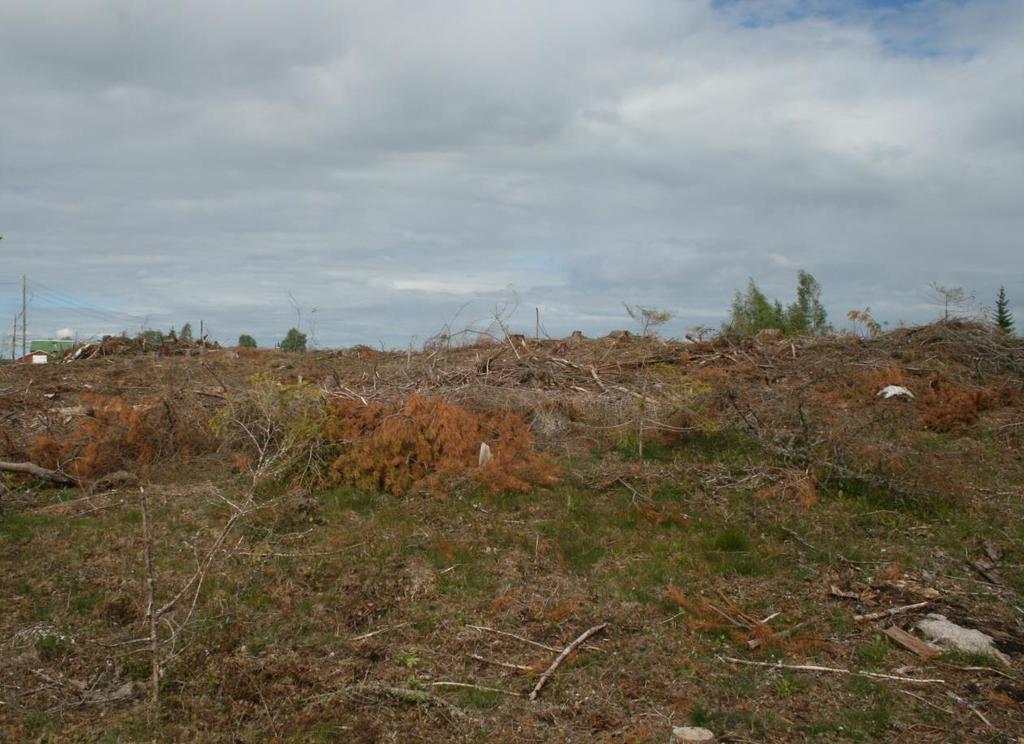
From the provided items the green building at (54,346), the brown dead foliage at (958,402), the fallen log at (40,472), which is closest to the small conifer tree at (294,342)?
the green building at (54,346)

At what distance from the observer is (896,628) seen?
15.2 ft

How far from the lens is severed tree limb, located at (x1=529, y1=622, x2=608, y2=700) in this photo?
13.5 feet

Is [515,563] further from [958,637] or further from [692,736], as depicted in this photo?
[958,637]

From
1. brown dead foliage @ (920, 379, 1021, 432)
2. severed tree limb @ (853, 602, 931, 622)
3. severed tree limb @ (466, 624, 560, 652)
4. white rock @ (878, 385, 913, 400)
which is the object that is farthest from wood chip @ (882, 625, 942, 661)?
white rock @ (878, 385, 913, 400)

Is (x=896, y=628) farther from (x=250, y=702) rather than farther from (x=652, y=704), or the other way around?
(x=250, y=702)

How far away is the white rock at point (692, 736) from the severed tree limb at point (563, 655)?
0.74 metres

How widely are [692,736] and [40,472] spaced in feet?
21.1

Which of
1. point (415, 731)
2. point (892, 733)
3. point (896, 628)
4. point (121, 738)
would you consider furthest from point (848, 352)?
point (121, 738)

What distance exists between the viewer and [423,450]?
7.57 m

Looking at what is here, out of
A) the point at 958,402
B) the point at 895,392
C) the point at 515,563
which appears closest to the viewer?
the point at 515,563

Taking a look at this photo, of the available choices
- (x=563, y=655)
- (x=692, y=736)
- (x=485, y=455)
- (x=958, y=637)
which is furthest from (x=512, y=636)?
(x=485, y=455)

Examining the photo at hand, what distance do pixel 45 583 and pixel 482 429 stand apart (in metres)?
4.20

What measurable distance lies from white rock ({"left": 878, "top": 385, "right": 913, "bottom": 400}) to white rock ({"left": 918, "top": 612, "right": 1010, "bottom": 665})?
19.8 feet

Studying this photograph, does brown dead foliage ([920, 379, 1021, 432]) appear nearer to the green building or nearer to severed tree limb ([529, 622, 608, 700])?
severed tree limb ([529, 622, 608, 700])
